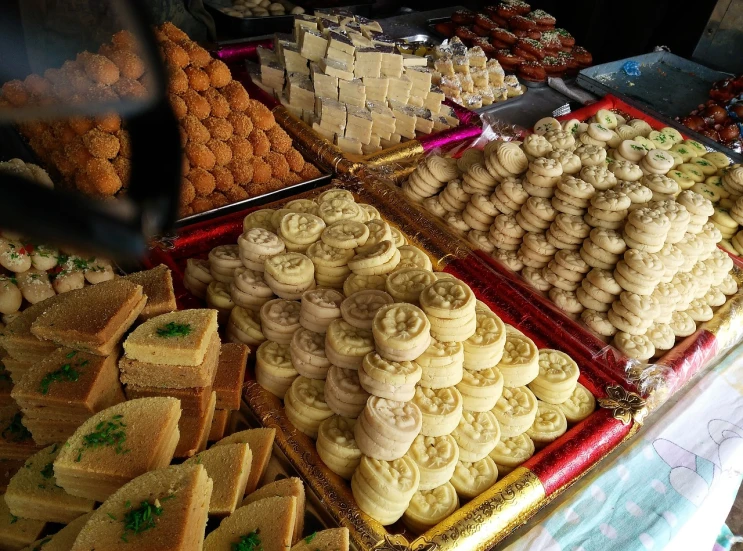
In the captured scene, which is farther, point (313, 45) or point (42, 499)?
point (313, 45)

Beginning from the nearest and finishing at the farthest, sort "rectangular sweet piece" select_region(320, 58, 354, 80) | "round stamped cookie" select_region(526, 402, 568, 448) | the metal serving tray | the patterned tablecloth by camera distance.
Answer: the patterned tablecloth < "round stamped cookie" select_region(526, 402, 568, 448) < "rectangular sweet piece" select_region(320, 58, 354, 80) < the metal serving tray

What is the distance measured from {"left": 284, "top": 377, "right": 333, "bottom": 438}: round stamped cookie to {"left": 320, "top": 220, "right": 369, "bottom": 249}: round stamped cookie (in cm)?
48

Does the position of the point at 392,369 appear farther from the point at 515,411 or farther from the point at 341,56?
the point at 341,56

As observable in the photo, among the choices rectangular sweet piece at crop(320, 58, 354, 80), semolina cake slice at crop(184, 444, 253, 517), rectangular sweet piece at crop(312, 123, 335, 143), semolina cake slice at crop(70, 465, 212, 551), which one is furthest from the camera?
rectangular sweet piece at crop(312, 123, 335, 143)

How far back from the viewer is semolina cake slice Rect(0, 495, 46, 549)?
4.07ft

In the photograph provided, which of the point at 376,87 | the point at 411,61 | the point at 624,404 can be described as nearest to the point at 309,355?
the point at 624,404

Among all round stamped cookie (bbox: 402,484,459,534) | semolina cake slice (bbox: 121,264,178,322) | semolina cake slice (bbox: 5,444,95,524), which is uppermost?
semolina cake slice (bbox: 121,264,178,322)

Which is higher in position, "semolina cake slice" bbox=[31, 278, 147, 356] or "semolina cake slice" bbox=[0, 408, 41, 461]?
"semolina cake slice" bbox=[31, 278, 147, 356]

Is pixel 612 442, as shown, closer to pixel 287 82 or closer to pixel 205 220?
pixel 205 220

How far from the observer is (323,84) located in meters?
3.05

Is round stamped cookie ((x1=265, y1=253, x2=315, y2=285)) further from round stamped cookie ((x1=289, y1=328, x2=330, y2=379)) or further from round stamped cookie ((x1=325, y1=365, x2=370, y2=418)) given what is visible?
round stamped cookie ((x1=325, y1=365, x2=370, y2=418))

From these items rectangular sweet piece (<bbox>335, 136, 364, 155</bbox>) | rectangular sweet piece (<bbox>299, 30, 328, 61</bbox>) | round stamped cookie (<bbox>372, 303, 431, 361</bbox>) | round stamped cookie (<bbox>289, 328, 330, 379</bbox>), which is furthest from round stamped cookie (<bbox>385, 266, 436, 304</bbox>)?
rectangular sweet piece (<bbox>299, 30, 328, 61</bbox>)

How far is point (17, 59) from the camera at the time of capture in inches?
85.9

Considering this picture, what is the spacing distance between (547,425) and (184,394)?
3.90 ft
